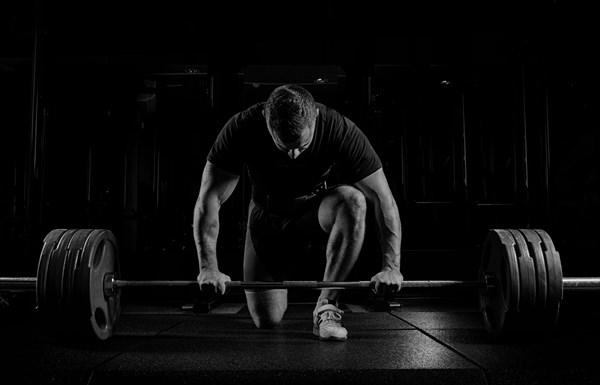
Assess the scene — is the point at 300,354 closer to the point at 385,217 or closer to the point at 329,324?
the point at 329,324

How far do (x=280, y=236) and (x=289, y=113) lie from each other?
2.08 ft

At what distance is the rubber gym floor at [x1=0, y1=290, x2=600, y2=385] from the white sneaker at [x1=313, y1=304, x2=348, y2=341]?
0.11 ft

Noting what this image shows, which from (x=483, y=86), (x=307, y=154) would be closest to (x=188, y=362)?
(x=307, y=154)

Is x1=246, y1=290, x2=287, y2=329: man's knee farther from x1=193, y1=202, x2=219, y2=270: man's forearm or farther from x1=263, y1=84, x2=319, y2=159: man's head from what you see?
x1=263, y1=84, x2=319, y2=159: man's head

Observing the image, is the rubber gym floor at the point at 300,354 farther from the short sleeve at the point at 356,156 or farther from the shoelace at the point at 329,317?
the short sleeve at the point at 356,156

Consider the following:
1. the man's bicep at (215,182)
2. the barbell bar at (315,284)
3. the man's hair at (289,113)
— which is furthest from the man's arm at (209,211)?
the man's hair at (289,113)

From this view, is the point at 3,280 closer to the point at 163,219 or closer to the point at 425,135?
the point at 163,219

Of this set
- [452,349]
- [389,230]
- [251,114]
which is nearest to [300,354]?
[452,349]

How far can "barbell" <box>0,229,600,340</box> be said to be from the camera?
170 centimetres

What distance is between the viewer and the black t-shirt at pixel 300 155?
1.94 meters

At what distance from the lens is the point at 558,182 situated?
559 centimetres

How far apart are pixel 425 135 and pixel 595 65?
165 centimetres

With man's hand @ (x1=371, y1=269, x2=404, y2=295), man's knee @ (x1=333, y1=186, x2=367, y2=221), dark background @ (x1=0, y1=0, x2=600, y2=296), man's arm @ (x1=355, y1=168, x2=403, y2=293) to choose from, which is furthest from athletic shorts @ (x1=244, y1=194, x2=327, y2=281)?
dark background @ (x1=0, y1=0, x2=600, y2=296)

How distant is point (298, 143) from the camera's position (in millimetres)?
1757
